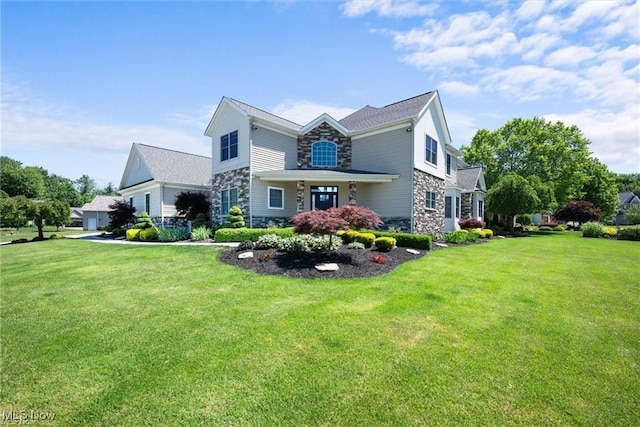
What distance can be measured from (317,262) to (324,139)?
38.9 feet

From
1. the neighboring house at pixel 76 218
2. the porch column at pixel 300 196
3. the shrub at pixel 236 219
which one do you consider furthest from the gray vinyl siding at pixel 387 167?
the neighboring house at pixel 76 218

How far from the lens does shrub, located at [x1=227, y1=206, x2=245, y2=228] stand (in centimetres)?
1535

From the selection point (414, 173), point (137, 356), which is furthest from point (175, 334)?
point (414, 173)

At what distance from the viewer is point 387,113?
18.8 meters

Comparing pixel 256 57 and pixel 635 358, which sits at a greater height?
pixel 256 57

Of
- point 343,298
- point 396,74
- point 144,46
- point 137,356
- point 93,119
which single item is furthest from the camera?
point 93,119

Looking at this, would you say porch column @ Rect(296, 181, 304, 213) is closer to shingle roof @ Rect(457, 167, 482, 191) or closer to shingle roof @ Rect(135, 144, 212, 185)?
shingle roof @ Rect(135, 144, 212, 185)

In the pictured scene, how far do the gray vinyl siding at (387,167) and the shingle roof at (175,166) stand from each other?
1323 cm

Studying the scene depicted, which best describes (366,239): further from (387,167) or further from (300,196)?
(387,167)

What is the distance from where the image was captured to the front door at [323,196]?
17469 mm

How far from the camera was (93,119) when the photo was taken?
46.9 ft

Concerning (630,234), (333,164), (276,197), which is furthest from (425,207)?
(630,234)

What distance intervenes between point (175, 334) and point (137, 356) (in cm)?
62

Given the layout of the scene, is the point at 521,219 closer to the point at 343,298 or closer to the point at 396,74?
the point at 396,74
